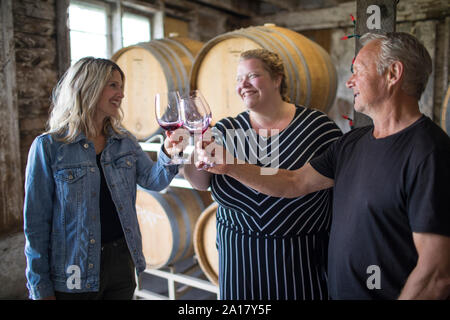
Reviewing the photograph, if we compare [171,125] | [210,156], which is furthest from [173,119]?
[210,156]

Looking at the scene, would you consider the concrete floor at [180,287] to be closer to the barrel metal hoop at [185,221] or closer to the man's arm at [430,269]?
the barrel metal hoop at [185,221]

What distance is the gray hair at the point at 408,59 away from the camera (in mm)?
1137

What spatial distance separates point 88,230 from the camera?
5.43ft

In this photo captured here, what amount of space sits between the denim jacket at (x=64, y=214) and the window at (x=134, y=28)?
143 inches

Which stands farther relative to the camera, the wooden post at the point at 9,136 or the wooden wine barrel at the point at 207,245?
the wooden post at the point at 9,136

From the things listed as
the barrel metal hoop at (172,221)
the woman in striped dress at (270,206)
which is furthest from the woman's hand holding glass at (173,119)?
the barrel metal hoop at (172,221)

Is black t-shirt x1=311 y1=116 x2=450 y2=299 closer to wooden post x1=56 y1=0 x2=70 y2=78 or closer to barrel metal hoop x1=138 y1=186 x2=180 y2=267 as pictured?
barrel metal hoop x1=138 y1=186 x2=180 y2=267

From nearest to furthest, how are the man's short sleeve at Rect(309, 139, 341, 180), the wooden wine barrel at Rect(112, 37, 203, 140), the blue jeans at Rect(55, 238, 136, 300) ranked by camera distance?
the man's short sleeve at Rect(309, 139, 341, 180) → the blue jeans at Rect(55, 238, 136, 300) → the wooden wine barrel at Rect(112, 37, 203, 140)

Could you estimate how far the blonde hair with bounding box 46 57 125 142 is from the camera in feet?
5.52

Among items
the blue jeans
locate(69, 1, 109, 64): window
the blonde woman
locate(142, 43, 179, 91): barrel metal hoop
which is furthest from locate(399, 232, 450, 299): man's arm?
locate(69, 1, 109, 64): window

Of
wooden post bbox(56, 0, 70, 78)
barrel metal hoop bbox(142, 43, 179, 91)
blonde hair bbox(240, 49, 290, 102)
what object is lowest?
blonde hair bbox(240, 49, 290, 102)

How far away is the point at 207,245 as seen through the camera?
112 inches

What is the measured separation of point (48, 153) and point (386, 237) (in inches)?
53.9

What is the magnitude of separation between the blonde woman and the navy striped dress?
1.35 ft
